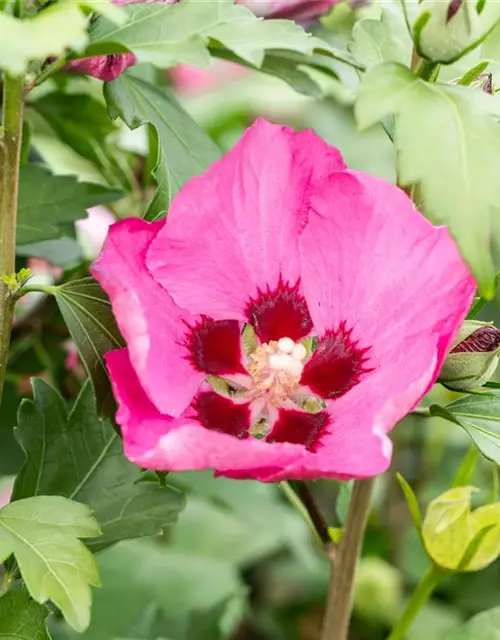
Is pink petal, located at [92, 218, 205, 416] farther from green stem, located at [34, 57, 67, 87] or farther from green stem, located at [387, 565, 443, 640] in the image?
green stem, located at [387, 565, 443, 640]

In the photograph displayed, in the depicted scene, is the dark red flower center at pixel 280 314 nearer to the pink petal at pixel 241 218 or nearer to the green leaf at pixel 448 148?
the pink petal at pixel 241 218

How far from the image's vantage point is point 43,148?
1633mm

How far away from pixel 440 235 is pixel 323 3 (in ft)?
1.55

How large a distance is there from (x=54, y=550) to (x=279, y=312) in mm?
252

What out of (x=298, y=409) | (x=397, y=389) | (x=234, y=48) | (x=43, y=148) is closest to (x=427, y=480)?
(x=43, y=148)

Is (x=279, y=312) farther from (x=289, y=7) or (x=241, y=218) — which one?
(x=289, y=7)

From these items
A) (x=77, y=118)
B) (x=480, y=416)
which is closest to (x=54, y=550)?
(x=480, y=416)

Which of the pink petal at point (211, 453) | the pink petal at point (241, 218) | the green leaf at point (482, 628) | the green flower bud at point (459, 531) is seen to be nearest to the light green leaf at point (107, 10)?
the pink petal at point (241, 218)

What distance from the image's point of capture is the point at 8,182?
0.69 metres

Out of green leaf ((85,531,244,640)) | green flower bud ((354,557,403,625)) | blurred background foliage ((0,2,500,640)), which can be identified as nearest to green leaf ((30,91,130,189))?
blurred background foliage ((0,2,500,640))

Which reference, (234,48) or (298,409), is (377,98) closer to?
(234,48)

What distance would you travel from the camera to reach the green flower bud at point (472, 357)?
72 cm

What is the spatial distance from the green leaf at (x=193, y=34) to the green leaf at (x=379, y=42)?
9 centimetres

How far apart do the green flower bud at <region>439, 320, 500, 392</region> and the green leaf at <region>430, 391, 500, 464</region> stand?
0.06 feet
